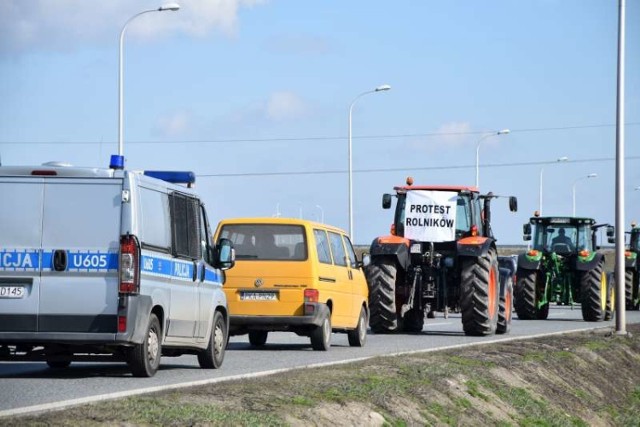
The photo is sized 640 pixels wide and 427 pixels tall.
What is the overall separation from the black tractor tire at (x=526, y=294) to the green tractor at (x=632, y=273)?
7369 millimetres

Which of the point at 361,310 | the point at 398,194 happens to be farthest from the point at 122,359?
the point at 398,194

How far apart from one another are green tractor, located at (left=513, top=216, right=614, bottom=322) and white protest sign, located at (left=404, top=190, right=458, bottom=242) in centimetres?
792

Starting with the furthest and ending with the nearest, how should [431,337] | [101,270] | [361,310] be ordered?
[431,337]
[361,310]
[101,270]

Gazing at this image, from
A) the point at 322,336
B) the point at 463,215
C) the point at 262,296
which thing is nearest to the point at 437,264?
the point at 463,215

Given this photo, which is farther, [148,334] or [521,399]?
[521,399]

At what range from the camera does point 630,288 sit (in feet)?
149

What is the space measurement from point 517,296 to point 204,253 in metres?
20.9

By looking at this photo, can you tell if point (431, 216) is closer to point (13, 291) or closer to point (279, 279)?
point (279, 279)

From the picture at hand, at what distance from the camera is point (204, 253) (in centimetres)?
1812

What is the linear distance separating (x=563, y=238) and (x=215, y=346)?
2199cm

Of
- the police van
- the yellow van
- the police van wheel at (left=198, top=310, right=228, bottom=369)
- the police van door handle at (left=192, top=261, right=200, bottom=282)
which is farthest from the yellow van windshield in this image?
the police van

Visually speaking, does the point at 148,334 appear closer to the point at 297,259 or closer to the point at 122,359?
the point at 122,359

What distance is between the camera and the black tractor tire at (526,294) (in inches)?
1470

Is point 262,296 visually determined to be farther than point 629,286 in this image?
No
